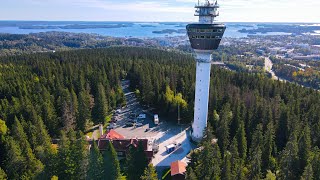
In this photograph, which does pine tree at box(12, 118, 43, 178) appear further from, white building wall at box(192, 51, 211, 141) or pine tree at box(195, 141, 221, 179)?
white building wall at box(192, 51, 211, 141)

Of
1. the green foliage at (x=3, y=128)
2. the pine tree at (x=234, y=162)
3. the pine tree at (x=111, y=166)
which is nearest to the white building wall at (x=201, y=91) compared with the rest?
the pine tree at (x=234, y=162)

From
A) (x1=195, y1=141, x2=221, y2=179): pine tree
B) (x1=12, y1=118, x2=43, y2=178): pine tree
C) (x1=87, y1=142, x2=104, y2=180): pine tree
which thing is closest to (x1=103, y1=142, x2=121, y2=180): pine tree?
(x1=87, y1=142, x2=104, y2=180): pine tree

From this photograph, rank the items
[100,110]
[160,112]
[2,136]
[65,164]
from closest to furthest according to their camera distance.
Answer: [65,164], [2,136], [100,110], [160,112]

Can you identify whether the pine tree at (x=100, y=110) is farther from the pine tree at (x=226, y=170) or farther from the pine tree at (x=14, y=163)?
the pine tree at (x=226, y=170)

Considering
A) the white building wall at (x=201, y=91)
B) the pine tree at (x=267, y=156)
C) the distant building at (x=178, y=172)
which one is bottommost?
the distant building at (x=178, y=172)

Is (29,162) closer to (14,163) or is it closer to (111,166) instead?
(14,163)

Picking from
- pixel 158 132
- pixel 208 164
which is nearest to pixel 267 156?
pixel 208 164
